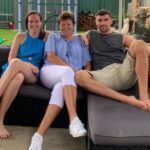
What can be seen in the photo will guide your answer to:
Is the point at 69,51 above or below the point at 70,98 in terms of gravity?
above

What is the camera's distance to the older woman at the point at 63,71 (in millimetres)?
3098

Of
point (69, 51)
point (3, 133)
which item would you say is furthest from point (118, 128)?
point (69, 51)

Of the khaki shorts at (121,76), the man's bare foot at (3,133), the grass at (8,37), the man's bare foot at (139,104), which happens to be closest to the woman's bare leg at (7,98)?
the man's bare foot at (3,133)

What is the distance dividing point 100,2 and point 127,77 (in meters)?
16.3

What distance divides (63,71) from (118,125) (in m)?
0.93

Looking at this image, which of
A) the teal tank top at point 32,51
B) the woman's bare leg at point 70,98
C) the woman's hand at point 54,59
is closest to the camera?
the woman's bare leg at point 70,98

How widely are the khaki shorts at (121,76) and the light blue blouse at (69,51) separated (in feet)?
1.24

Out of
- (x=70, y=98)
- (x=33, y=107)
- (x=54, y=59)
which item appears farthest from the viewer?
(x=54, y=59)

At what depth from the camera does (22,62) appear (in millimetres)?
3523

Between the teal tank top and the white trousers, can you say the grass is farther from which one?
the white trousers

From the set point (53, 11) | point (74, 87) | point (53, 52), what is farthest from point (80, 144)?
point (53, 11)

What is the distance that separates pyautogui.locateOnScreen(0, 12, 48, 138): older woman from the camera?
11.1 ft

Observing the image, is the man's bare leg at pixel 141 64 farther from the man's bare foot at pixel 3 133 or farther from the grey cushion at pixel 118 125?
the man's bare foot at pixel 3 133

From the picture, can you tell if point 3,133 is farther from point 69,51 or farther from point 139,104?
point 139,104
